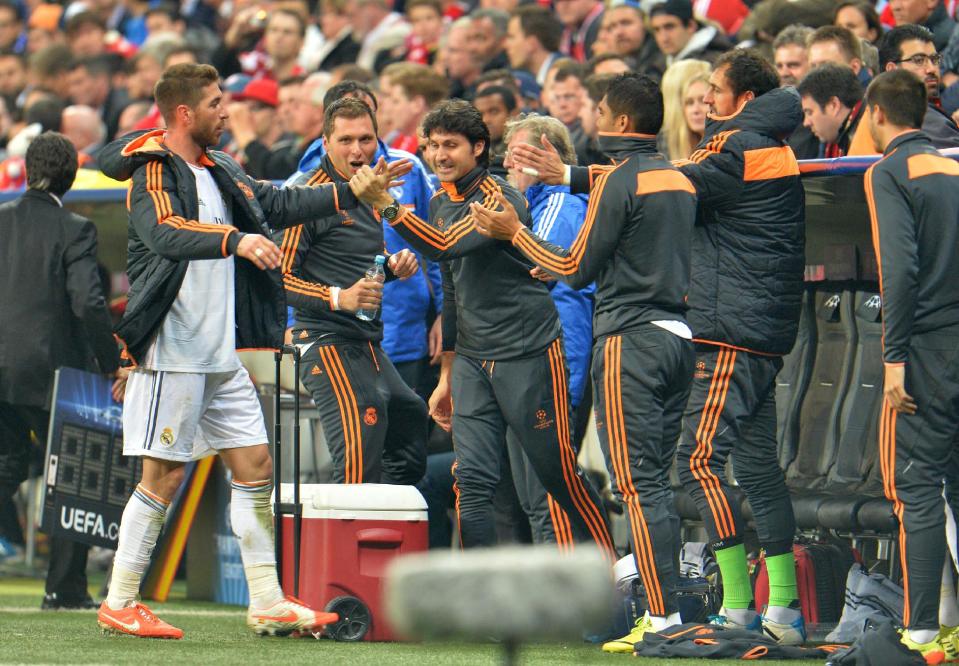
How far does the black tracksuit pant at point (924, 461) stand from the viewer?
604cm

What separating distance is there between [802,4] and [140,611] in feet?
18.2

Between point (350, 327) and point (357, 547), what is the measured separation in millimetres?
949

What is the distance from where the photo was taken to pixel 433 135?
714cm

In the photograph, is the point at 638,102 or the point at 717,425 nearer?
the point at 638,102

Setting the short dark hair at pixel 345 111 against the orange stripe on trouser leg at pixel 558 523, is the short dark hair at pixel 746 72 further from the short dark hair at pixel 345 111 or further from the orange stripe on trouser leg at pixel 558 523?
the orange stripe on trouser leg at pixel 558 523

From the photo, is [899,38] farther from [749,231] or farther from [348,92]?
[348,92]

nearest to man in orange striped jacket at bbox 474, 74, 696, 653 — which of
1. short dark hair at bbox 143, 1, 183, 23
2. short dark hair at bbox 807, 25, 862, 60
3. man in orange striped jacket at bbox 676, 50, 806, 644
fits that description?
man in orange striped jacket at bbox 676, 50, 806, 644

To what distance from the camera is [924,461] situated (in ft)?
20.0

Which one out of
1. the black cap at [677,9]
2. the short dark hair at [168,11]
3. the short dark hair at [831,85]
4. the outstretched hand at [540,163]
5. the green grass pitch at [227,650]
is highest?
A: the short dark hair at [168,11]

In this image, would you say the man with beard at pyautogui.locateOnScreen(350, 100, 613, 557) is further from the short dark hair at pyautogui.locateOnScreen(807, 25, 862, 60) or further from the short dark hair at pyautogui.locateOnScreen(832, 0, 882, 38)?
the short dark hair at pyautogui.locateOnScreen(832, 0, 882, 38)

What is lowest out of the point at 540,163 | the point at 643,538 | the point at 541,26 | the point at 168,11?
the point at 643,538

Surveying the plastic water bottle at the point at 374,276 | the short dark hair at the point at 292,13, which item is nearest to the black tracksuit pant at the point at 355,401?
the plastic water bottle at the point at 374,276

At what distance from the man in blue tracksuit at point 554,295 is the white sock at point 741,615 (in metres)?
0.81

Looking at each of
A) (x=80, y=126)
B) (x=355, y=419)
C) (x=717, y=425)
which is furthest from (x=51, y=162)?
(x=80, y=126)
